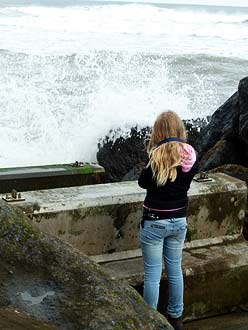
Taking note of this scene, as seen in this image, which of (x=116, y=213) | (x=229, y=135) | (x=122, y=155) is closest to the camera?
(x=116, y=213)

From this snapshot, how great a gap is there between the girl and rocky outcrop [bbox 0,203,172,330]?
3.17 feet

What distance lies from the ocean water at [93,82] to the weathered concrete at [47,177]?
3.70 meters

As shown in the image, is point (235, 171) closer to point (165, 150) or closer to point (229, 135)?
point (229, 135)

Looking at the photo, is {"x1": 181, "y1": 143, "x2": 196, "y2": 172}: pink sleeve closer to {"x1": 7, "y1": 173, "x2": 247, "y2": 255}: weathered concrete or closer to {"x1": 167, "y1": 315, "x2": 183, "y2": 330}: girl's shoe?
{"x1": 7, "y1": 173, "x2": 247, "y2": 255}: weathered concrete

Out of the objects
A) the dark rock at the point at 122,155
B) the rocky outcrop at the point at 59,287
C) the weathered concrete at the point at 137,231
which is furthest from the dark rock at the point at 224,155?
the rocky outcrop at the point at 59,287

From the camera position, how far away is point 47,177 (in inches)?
213

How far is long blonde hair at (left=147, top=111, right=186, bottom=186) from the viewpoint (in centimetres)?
351

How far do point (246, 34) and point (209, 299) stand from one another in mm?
40675

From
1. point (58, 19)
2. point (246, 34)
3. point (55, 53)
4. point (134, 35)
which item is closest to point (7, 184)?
point (55, 53)

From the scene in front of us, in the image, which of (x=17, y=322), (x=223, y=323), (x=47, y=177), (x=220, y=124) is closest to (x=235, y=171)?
(x=47, y=177)

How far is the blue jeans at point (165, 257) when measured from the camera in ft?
11.8

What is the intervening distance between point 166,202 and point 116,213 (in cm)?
47

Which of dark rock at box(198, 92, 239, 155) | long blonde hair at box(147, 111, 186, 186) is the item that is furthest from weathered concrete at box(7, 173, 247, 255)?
dark rock at box(198, 92, 239, 155)

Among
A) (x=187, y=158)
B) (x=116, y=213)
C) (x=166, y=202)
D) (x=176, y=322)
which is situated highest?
(x=187, y=158)
